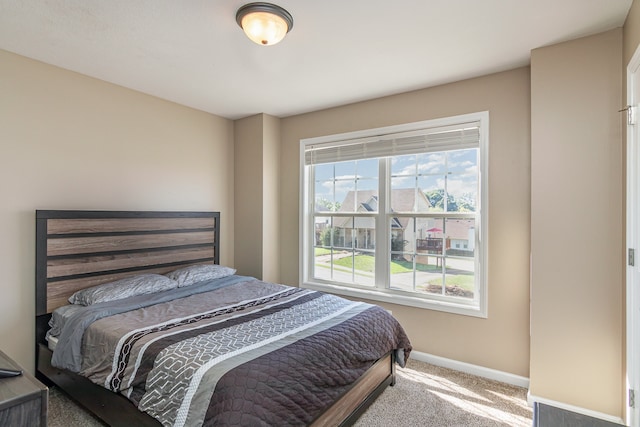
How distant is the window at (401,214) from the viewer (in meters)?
2.92

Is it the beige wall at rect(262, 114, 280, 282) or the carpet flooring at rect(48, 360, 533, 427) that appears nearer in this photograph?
the carpet flooring at rect(48, 360, 533, 427)

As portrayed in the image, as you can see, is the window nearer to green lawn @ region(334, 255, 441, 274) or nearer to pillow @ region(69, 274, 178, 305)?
green lawn @ region(334, 255, 441, 274)

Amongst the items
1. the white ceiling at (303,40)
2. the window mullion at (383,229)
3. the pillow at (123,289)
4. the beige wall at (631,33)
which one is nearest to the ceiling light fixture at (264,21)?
the white ceiling at (303,40)

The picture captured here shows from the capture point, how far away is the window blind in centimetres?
289

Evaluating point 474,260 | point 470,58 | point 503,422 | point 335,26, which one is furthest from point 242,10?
point 503,422

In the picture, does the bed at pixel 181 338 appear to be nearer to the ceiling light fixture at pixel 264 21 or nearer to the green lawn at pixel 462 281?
the green lawn at pixel 462 281

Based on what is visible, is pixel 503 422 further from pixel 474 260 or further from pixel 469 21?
pixel 469 21

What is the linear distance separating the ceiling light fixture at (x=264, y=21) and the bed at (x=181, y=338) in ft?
5.83

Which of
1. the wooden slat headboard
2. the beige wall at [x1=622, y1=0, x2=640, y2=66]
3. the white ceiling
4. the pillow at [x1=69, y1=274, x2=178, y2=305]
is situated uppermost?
the white ceiling

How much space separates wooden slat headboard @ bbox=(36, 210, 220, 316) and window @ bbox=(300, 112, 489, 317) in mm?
1260

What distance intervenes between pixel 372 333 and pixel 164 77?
2.69 metres

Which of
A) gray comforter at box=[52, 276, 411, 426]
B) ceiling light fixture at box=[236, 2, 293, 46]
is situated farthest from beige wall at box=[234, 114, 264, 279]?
ceiling light fixture at box=[236, 2, 293, 46]

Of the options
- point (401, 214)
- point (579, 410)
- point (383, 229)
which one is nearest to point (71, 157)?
point (383, 229)

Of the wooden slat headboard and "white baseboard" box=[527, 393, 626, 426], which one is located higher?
the wooden slat headboard
